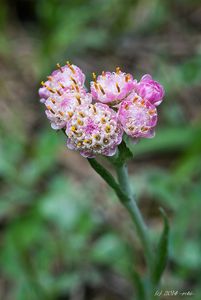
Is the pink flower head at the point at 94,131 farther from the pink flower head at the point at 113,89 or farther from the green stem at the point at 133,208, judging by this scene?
the green stem at the point at 133,208

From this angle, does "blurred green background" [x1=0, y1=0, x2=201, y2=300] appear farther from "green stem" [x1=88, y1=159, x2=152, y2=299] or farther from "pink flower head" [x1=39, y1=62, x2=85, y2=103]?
"pink flower head" [x1=39, y1=62, x2=85, y2=103]

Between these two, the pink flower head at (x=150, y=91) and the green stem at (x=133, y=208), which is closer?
the pink flower head at (x=150, y=91)

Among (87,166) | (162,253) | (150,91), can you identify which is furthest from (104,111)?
(87,166)

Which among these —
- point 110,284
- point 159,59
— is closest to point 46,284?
point 110,284

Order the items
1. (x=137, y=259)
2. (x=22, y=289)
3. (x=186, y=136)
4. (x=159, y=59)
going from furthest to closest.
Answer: (x=159, y=59) → (x=186, y=136) → (x=137, y=259) → (x=22, y=289)

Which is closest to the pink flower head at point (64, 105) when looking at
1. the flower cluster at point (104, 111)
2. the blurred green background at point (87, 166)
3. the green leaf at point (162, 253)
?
the flower cluster at point (104, 111)

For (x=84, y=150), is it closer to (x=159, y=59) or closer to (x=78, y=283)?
(x=78, y=283)
